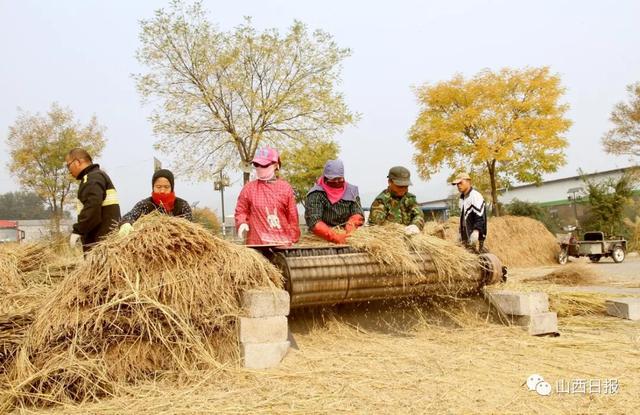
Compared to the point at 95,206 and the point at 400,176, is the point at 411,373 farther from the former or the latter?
the point at 95,206

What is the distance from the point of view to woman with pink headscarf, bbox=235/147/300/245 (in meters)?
4.80

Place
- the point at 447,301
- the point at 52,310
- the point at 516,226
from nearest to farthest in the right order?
the point at 52,310, the point at 447,301, the point at 516,226

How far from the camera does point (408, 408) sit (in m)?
2.82

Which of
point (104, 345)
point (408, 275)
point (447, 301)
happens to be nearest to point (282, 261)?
point (408, 275)

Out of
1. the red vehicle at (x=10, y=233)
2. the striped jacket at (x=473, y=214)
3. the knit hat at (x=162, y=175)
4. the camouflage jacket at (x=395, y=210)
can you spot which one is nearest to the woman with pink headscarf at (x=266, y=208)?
the knit hat at (x=162, y=175)

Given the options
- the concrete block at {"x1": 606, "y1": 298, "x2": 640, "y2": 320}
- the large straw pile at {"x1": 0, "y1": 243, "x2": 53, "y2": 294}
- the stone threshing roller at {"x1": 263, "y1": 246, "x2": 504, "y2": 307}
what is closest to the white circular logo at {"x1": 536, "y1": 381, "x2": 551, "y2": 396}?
the stone threshing roller at {"x1": 263, "y1": 246, "x2": 504, "y2": 307}

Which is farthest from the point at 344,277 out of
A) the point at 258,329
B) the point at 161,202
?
the point at 161,202

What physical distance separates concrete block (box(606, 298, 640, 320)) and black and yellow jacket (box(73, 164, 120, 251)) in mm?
5464

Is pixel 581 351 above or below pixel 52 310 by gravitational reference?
below

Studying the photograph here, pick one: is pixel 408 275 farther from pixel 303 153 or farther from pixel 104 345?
pixel 303 153

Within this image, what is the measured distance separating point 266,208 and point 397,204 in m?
1.49

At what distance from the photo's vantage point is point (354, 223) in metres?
5.11

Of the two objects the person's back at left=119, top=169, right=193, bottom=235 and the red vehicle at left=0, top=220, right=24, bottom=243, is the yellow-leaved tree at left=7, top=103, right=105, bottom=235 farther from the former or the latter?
the person's back at left=119, top=169, right=193, bottom=235

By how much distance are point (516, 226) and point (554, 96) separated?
655 cm
